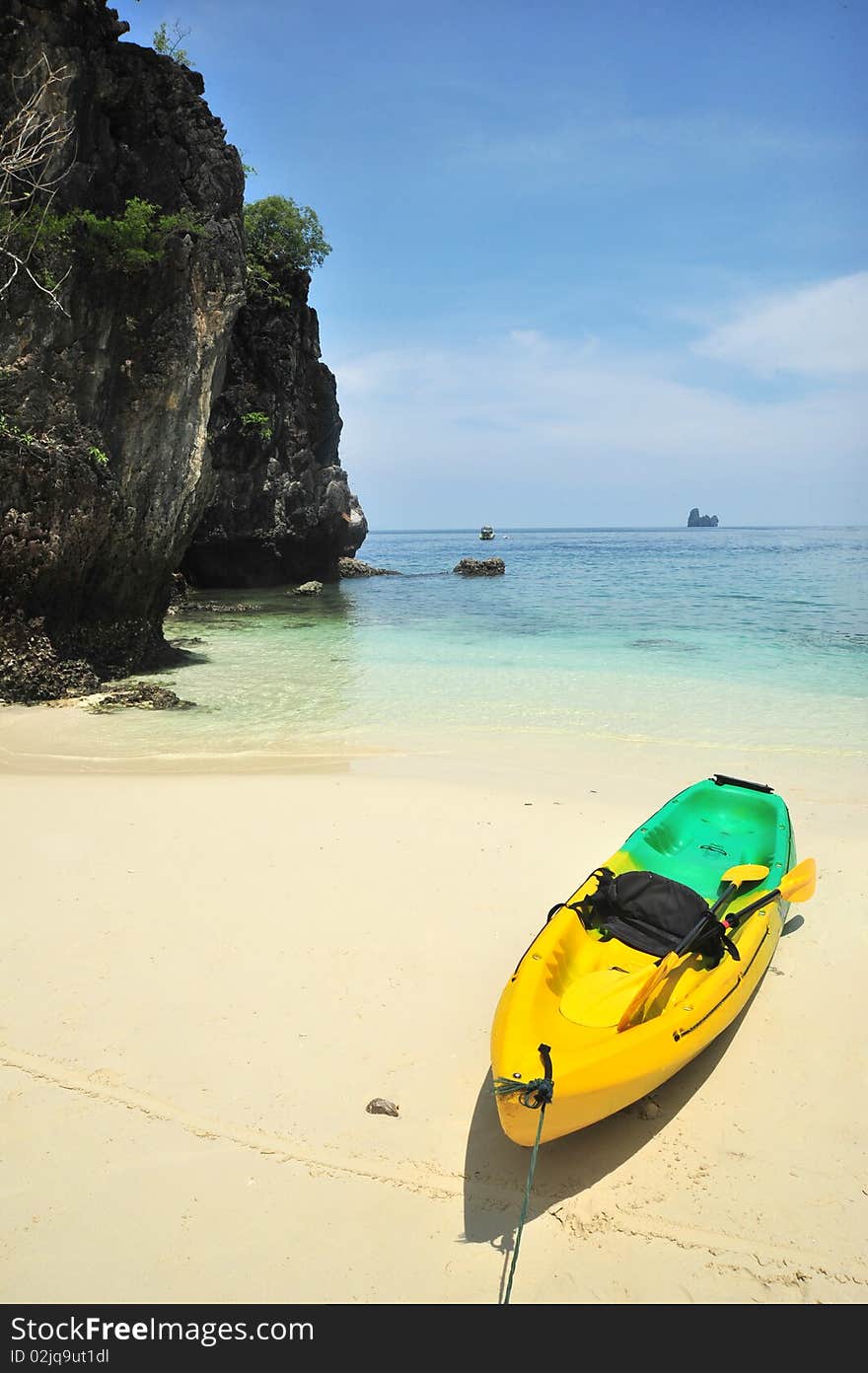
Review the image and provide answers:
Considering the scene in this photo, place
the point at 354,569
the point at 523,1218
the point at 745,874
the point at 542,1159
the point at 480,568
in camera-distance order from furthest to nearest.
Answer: the point at 480,568 < the point at 354,569 < the point at 745,874 < the point at 542,1159 < the point at 523,1218

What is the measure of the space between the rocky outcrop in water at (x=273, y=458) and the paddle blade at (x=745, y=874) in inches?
1020

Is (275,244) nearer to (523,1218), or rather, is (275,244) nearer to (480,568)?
(480,568)

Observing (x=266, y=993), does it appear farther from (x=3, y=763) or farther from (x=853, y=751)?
(x=853, y=751)

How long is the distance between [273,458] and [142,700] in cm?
2025

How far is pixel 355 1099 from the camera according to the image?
377 cm

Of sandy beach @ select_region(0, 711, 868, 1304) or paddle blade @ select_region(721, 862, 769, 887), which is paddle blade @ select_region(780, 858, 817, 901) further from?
sandy beach @ select_region(0, 711, 868, 1304)

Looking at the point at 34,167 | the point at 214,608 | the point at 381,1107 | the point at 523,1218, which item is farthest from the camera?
the point at 214,608

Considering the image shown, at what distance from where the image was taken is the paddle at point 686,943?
144 inches

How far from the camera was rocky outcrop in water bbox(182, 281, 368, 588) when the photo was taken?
28969 millimetres

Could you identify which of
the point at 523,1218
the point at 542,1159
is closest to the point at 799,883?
the point at 542,1159

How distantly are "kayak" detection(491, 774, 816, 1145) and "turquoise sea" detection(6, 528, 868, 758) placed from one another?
17.1 ft

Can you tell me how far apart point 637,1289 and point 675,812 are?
369 centimetres

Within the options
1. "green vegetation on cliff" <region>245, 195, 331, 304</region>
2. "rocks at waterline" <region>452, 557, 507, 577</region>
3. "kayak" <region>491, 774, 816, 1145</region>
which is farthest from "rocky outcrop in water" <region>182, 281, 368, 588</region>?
"kayak" <region>491, 774, 816, 1145</region>

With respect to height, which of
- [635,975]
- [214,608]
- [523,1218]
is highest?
[214,608]
